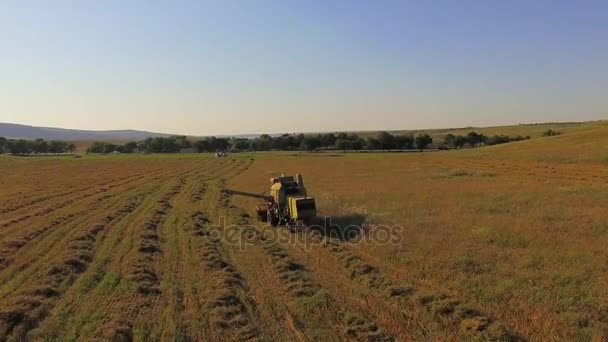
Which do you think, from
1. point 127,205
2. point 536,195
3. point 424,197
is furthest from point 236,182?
point 536,195

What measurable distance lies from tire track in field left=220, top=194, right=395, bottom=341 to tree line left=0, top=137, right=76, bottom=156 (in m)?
161

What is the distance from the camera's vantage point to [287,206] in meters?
22.4

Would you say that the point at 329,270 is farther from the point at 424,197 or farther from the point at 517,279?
the point at 424,197

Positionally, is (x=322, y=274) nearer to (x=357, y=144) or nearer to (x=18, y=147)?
(x=357, y=144)

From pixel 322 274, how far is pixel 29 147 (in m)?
173

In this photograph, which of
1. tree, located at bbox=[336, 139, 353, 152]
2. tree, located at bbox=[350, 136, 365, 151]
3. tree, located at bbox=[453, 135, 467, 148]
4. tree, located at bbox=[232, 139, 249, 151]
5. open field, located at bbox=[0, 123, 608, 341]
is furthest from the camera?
tree, located at bbox=[232, 139, 249, 151]

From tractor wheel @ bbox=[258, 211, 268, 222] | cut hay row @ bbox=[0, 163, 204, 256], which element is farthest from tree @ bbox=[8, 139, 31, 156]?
tractor wheel @ bbox=[258, 211, 268, 222]

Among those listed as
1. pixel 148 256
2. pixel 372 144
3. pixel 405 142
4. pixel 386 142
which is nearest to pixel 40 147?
pixel 372 144

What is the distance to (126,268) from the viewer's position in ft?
48.2

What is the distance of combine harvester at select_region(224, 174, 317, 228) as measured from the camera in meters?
21.0

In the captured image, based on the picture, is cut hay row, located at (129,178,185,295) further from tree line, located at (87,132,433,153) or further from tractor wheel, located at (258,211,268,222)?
tree line, located at (87,132,433,153)

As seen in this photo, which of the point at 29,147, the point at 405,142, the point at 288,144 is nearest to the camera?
the point at 405,142

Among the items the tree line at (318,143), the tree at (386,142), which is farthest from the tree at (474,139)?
the tree at (386,142)

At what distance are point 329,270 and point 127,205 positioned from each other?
18.2 metres
